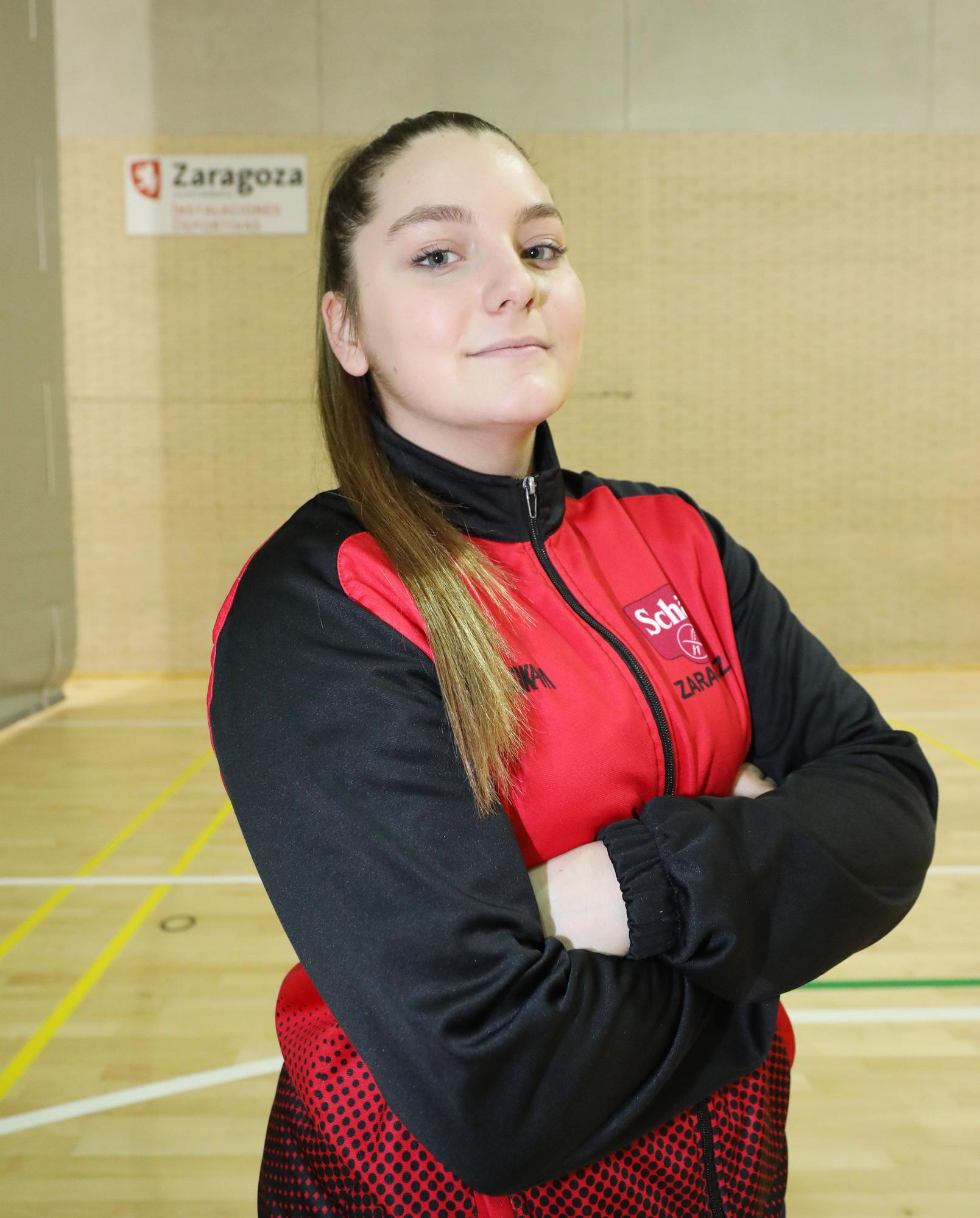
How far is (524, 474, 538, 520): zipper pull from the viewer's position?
1152 mm

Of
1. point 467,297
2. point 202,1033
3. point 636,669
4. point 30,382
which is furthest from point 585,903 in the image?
point 30,382

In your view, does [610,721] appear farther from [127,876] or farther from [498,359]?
[127,876]

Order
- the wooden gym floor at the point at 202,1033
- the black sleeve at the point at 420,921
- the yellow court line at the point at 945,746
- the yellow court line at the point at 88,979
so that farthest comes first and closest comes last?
the yellow court line at the point at 945,746 < the yellow court line at the point at 88,979 < the wooden gym floor at the point at 202,1033 < the black sleeve at the point at 420,921

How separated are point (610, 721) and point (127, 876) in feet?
9.59

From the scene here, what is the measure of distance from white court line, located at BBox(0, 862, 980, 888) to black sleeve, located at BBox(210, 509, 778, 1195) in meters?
2.71

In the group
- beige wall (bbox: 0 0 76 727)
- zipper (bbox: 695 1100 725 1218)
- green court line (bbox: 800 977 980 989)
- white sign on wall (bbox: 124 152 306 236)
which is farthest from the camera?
white sign on wall (bbox: 124 152 306 236)

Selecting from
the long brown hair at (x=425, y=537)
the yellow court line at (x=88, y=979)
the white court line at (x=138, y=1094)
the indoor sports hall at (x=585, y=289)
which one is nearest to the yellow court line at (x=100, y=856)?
the yellow court line at (x=88, y=979)

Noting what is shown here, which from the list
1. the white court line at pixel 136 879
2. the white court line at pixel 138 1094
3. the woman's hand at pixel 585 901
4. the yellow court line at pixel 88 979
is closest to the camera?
the woman's hand at pixel 585 901

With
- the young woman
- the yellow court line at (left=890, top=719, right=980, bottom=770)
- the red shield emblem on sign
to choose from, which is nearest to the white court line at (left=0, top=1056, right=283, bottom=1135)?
the young woman

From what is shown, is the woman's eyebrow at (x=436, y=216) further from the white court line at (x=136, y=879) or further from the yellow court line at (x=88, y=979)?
the white court line at (x=136, y=879)

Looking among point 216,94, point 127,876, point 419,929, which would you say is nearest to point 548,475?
point 419,929

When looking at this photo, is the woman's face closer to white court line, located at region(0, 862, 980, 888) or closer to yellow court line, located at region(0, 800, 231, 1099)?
yellow court line, located at region(0, 800, 231, 1099)

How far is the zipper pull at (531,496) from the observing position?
115cm

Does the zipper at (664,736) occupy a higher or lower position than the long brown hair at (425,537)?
lower
